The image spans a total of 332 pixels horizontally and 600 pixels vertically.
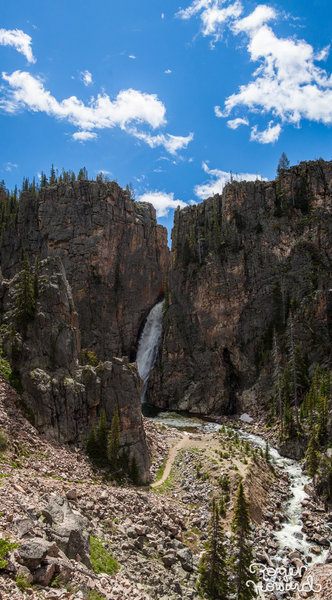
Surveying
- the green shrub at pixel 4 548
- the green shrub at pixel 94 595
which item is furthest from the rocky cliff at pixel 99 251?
the green shrub at pixel 4 548

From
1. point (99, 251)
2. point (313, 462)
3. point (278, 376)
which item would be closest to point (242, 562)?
point (313, 462)

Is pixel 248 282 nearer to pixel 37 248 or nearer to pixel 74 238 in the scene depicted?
pixel 74 238

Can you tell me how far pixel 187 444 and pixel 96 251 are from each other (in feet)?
205

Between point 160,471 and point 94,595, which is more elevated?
point 94,595

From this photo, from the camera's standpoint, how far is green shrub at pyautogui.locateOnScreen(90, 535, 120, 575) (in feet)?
59.2

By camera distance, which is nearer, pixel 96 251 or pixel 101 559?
pixel 101 559

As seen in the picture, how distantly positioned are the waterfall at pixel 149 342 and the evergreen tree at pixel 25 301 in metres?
58.1

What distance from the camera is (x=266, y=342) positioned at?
75.6 meters

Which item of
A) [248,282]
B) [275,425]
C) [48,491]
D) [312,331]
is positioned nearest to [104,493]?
[48,491]

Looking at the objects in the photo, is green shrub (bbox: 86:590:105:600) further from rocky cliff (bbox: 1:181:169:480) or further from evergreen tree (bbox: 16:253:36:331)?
rocky cliff (bbox: 1:181:169:480)

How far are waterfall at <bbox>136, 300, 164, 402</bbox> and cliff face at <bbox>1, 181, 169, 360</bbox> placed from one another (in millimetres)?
1982

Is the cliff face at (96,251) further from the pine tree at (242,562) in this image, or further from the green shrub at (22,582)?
the green shrub at (22,582)

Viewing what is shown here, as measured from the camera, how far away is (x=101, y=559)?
1877cm

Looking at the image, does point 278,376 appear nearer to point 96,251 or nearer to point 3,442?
point 3,442
